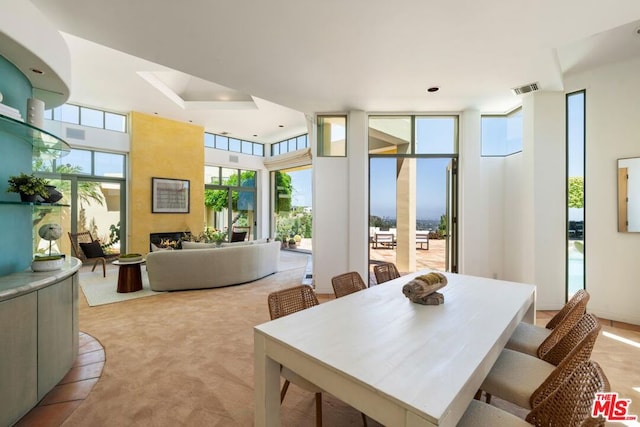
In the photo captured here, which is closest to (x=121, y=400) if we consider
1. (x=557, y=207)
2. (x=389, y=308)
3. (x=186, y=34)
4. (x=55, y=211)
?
(x=55, y=211)

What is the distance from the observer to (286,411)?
1.86 meters

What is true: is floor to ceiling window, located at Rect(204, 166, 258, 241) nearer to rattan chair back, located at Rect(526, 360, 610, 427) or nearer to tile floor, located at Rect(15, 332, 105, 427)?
tile floor, located at Rect(15, 332, 105, 427)

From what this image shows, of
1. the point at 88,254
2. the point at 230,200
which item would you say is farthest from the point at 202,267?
the point at 230,200

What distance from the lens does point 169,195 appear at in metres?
7.49

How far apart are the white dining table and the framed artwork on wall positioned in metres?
7.05

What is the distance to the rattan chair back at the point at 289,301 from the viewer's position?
5.85 feet

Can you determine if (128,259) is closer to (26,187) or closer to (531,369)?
(26,187)

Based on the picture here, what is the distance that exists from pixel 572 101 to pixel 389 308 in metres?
4.08

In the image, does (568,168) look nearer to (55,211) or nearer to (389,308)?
(389,308)

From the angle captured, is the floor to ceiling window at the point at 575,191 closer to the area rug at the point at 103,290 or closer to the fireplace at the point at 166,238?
the area rug at the point at 103,290

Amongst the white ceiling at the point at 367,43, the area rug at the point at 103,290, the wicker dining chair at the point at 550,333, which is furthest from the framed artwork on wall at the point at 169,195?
the wicker dining chair at the point at 550,333

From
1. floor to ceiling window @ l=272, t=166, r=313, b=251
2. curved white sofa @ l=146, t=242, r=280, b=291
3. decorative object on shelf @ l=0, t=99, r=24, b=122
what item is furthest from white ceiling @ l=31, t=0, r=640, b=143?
floor to ceiling window @ l=272, t=166, r=313, b=251

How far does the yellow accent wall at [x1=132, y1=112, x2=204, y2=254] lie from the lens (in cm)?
695

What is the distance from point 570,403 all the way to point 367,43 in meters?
2.82
